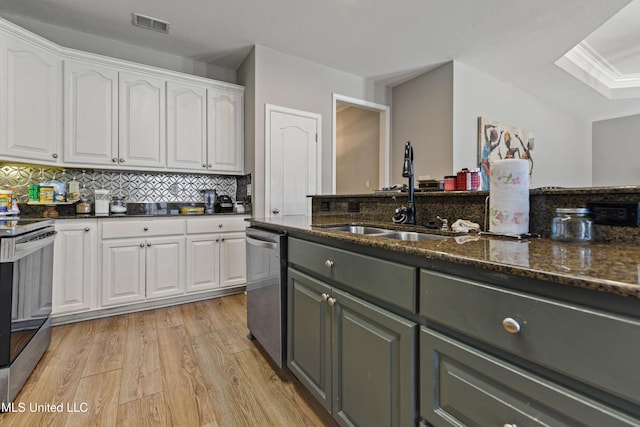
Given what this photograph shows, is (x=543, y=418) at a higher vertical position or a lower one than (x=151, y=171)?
lower

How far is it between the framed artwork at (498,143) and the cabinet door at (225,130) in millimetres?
3015

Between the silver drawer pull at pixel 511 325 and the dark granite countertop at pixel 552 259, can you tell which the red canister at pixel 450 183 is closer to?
the dark granite countertop at pixel 552 259

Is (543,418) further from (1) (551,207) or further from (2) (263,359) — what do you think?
(2) (263,359)

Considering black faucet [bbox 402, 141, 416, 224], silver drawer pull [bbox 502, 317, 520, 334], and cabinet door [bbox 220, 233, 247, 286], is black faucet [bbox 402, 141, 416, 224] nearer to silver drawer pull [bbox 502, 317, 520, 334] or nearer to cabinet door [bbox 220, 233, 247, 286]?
silver drawer pull [bbox 502, 317, 520, 334]

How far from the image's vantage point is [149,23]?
2.84 m

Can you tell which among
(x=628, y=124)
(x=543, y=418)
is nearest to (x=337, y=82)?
(x=543, y=418)

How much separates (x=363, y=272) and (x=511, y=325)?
0.51 metres

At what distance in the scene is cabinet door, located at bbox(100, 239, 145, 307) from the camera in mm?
2604

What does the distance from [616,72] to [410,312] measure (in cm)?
623

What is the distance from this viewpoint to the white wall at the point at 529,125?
3738mm

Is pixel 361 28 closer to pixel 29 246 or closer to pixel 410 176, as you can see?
pixel 410 176

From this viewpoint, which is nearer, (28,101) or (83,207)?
(28,101)

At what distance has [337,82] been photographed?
13.0ft

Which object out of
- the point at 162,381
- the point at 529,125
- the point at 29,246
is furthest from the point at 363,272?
the point at 529,125
